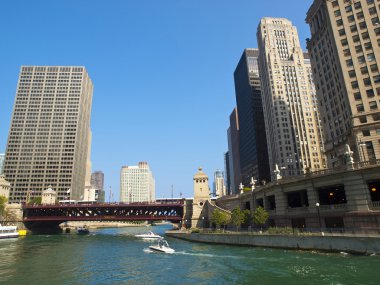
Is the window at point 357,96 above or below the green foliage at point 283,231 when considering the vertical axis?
above

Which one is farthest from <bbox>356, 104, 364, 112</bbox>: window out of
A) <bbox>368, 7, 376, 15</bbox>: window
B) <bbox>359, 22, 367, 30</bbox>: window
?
<bbox>368, 7, 376, 15</bbox>: window

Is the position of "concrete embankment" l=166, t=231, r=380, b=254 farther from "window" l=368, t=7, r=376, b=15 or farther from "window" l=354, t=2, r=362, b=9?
"window" l=354, t=2, r=362, b=9

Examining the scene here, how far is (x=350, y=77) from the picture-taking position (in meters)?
81.6

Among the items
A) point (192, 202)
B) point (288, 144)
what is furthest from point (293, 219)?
point (288, 144)

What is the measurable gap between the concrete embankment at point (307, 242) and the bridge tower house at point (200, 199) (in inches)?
1654

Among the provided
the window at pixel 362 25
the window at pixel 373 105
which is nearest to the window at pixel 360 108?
the window at pixel 373 105

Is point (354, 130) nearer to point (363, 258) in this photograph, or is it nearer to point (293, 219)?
point (293, 219)

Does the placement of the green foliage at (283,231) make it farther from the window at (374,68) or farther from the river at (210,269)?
the window at (374,68)

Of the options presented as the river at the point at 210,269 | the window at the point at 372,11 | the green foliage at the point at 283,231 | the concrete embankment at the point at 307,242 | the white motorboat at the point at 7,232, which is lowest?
the river at the point at 210,269

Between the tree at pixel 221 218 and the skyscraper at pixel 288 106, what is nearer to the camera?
the tree at pixel 221 218

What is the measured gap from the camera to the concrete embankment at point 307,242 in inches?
1614

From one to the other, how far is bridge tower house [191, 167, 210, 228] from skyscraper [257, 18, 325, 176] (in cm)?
5765

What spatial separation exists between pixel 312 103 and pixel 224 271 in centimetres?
15170

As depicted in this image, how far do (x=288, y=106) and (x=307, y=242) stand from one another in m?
130
